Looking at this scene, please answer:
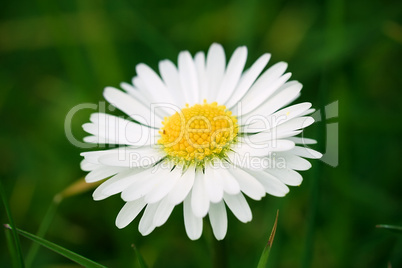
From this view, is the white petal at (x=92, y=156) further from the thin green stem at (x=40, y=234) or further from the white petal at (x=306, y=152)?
the white petal at (x=306, y=152)

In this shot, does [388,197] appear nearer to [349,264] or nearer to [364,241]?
[364,241]

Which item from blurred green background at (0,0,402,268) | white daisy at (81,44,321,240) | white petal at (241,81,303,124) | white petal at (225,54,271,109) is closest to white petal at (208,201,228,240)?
white daisy at (81,44,321,240)

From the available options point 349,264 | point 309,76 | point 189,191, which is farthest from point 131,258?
point 309,76

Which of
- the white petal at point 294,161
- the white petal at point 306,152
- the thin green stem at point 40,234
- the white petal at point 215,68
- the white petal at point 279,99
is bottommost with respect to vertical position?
the thin green stem at point 40,234

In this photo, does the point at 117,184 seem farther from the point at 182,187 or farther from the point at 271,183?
A: the point at 271,183

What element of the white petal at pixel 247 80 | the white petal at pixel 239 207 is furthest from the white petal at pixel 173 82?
the white petal at pixel 239 207

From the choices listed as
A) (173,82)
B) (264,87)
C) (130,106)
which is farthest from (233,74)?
(130,106)
